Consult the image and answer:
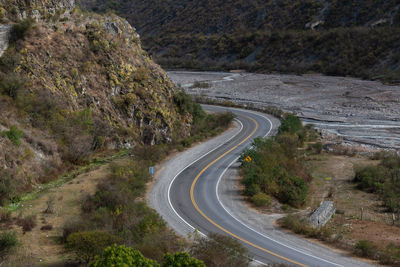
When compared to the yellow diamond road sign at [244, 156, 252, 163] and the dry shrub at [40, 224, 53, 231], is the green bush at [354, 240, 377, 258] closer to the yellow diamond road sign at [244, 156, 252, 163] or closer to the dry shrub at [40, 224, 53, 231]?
the dry shrub at [40, 224, 53, 231]

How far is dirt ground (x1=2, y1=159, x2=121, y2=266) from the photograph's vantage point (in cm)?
1705

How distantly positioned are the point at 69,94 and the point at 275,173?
17.8 m

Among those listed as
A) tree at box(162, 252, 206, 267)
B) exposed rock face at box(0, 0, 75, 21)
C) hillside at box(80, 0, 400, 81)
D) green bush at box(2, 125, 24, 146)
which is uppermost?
hillside at box(80, 0, 400, 81)

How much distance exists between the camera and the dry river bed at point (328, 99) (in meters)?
53.4

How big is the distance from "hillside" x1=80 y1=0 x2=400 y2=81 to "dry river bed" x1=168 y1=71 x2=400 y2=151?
28.7ft

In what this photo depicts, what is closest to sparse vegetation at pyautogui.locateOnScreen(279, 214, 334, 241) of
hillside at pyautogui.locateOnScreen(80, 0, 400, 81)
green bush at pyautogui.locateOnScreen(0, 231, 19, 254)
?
green bush at pyautogui.locateOnScreen(0, 231, 19, 254)

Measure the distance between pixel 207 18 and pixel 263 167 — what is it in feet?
392

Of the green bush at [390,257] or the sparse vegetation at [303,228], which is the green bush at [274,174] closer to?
the sparse vegetation at [303,228]

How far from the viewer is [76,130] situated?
106 feet

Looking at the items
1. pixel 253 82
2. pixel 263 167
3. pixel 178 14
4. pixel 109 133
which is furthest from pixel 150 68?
pixel 178 14

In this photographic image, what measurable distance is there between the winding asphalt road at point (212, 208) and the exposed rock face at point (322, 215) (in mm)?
4061

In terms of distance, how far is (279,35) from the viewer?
390ft

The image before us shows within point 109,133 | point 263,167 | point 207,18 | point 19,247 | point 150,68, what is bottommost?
point 19,247

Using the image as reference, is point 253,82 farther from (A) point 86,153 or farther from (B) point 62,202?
(B) point 62,202
